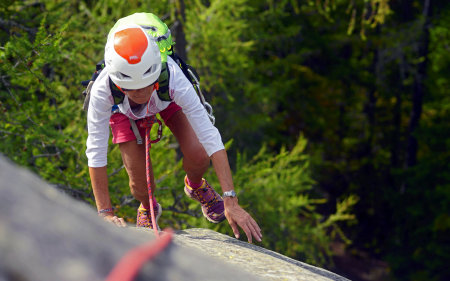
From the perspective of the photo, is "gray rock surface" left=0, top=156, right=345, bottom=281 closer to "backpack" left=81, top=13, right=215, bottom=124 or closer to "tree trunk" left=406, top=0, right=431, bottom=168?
"backpack" left=81, top=13, right=215, bottom=124

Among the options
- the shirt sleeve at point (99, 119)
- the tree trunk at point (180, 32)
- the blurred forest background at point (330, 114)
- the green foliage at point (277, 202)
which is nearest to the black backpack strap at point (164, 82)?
the shirt sleeve at point (99, 119)

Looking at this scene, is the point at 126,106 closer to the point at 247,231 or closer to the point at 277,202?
the point at 247,231

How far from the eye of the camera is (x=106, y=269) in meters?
0.87

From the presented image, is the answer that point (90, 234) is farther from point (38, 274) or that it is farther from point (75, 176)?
point (75, 176)

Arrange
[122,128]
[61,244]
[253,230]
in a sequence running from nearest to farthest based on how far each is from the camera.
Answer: [61,244]
[253,230]
[122,128]

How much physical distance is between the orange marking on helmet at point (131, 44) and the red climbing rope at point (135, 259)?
8.57ft

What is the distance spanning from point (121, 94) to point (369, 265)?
1857 centimetres

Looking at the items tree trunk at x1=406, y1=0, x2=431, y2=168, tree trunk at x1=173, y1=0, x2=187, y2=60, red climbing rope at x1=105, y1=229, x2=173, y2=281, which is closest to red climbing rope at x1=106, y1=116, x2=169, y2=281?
red climbing rope at x1=105, y1=229, x2=173, y2=281

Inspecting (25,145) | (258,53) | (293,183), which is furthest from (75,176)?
(258,53)

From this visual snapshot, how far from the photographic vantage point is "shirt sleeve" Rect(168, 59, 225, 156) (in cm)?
362

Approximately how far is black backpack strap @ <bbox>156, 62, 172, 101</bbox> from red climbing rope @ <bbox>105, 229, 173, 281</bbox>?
2.75 m

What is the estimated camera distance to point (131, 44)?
11.5 feet

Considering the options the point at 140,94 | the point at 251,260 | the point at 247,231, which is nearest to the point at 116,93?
the point at 140,94

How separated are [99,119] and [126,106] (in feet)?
0.78
